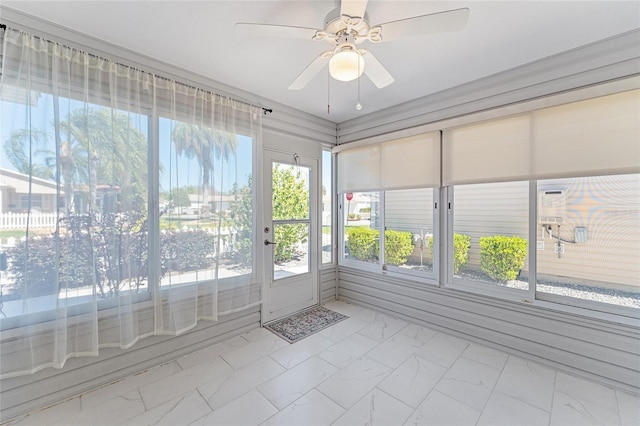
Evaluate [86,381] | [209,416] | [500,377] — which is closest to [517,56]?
[500,377]

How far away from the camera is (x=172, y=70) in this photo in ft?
7.82

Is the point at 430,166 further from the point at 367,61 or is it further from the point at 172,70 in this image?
the point at 172,70

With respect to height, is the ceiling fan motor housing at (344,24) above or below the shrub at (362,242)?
above

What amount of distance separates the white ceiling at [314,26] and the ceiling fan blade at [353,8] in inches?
13.4

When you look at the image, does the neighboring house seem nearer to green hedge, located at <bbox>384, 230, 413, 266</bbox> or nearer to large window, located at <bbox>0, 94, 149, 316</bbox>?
large window, located at <bbox>0, 94, 149, 316</bbox>

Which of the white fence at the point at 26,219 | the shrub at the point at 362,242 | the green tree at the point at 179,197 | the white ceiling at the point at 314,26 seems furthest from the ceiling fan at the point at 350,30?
the shrub at the point at 362,242

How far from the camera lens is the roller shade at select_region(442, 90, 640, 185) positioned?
1949 millimetres

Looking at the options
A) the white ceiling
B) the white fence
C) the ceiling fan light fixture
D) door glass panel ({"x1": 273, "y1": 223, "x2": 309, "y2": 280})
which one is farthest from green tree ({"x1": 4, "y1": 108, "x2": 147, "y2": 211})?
the ceiling fan light fixture

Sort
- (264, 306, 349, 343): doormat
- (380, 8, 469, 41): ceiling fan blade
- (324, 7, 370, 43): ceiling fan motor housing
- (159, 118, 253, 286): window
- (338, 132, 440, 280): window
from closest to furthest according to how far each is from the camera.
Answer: (380, 8, 469, 41): ceiling fan blade → (324, 7, 370, 43): ceiling fan motor housing → (159, 118, 253, 286): window → (264, 306, 349, 343): doormat → (338, 132, 440, 280): window

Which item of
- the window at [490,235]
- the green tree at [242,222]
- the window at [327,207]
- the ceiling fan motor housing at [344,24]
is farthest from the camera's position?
the window at [327,207]

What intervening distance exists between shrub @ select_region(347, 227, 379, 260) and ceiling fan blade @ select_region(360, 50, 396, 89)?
212 cm

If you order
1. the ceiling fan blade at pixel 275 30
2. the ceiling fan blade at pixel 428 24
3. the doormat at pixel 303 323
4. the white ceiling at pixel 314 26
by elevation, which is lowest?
the doormat at pixel 303 323

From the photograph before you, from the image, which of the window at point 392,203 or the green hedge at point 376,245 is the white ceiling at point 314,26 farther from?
the green hedge at point 376,245

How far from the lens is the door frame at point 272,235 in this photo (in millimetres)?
3109
